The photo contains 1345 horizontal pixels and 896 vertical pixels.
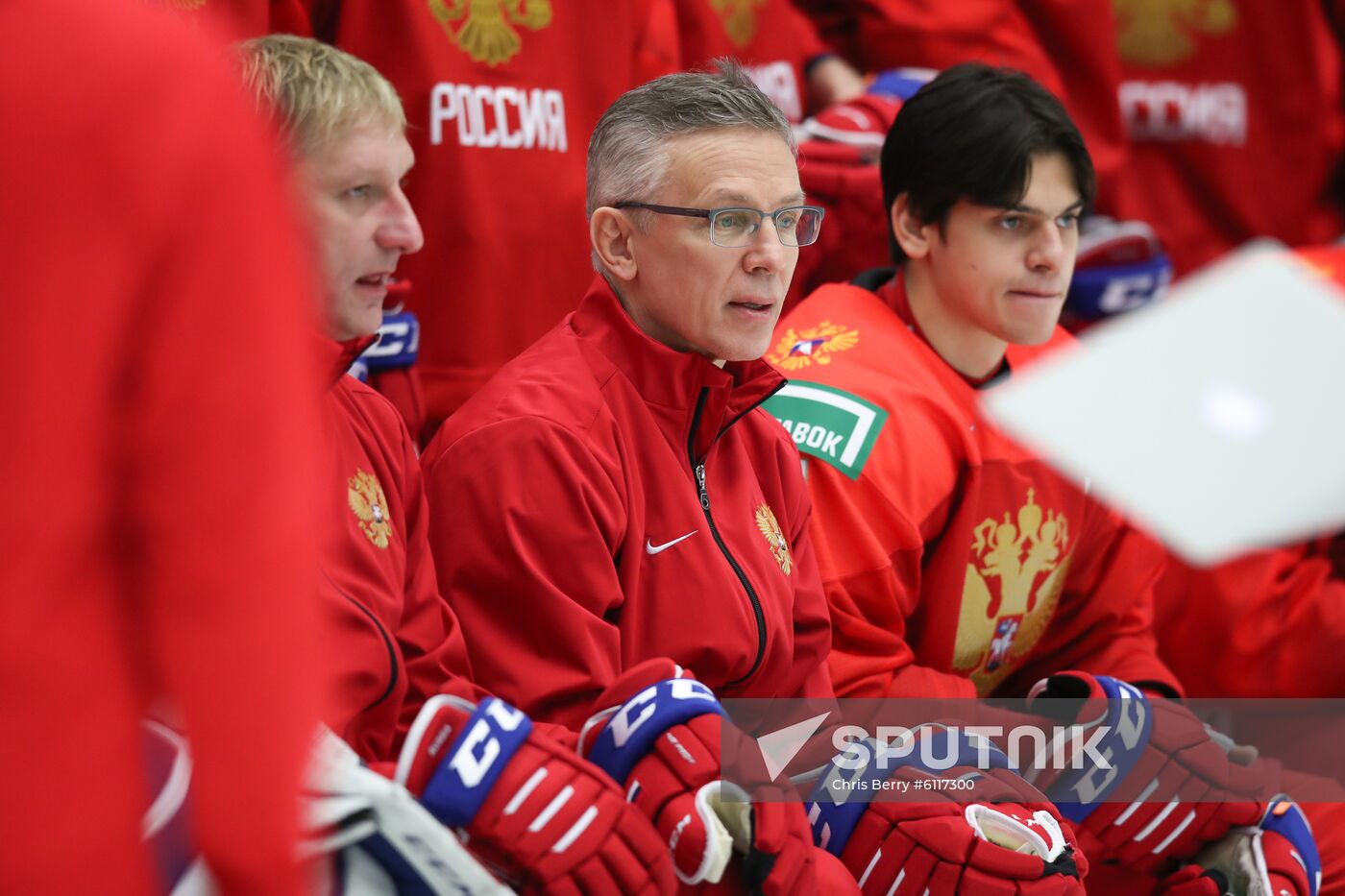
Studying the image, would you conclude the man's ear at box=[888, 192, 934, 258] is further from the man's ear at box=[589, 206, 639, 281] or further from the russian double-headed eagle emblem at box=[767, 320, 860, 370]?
the man's ear at box=[589, 206, 639, 281]

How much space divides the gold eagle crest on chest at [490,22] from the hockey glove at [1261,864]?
1673 millimetres

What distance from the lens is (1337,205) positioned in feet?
15.6

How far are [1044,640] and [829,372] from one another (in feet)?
2.14

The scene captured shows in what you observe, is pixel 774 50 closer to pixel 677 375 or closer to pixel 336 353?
pixel 677 375

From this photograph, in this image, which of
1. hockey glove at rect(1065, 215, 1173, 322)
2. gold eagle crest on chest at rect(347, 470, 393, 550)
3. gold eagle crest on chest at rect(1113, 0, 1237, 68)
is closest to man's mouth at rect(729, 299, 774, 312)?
gold eagle crest on chest at rect(347, 470, 393, 550)

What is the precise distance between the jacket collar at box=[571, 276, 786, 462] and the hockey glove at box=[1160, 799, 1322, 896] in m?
0.88

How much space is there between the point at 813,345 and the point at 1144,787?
2.68ft

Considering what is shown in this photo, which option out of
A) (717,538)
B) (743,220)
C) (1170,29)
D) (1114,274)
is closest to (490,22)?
(743,220)

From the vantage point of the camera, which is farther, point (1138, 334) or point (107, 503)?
point (1138, 334)

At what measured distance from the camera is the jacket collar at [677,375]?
6.61 ft

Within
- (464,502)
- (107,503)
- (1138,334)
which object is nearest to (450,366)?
(464,502)

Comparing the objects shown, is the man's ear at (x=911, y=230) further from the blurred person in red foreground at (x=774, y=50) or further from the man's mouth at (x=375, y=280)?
the man's mouth at (x=375, y=280)

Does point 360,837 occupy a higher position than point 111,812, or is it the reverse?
point 111,812

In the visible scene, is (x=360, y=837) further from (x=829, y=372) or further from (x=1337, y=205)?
(x=1337, y=205)
